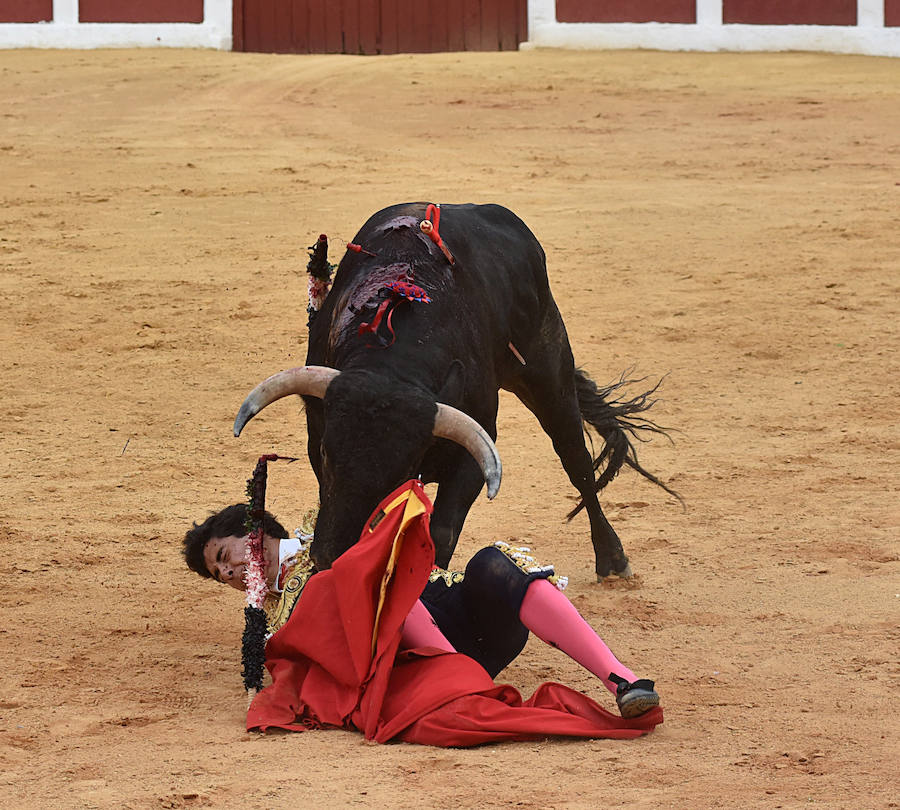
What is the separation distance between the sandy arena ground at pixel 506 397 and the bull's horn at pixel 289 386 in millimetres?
726

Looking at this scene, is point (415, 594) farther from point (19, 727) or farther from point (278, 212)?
point (278, 212)

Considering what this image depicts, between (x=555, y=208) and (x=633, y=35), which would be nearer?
(x=555, y=208)

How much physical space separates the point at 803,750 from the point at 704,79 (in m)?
11.5

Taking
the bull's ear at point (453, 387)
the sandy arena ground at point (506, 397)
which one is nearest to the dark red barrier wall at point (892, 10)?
the sandy arena ground at point (506, 397)

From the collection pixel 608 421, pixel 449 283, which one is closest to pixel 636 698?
pixel 449 283

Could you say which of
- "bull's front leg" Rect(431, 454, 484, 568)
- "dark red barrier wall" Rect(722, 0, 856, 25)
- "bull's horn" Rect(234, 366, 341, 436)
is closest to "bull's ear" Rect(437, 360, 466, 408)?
"bull's front leg" Rect(431, 454, 484, 568)

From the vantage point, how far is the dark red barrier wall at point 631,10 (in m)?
14.9

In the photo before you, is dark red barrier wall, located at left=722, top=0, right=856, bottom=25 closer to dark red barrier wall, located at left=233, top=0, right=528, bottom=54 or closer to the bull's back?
dark red barrier wall, located at left=233, top=0, right=528, bottom=54

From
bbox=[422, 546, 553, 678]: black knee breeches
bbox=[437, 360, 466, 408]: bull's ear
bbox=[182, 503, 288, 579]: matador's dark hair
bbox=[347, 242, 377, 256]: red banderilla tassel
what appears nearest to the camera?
bbox=[422, 546, 553, 678]: black knee breeches

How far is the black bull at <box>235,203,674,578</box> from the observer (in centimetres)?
355

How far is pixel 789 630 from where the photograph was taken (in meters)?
4.14

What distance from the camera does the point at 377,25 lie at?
49.7 ft

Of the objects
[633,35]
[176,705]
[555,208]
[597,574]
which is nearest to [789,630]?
[597,574]

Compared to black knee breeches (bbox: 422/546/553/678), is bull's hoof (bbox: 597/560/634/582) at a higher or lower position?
lower
